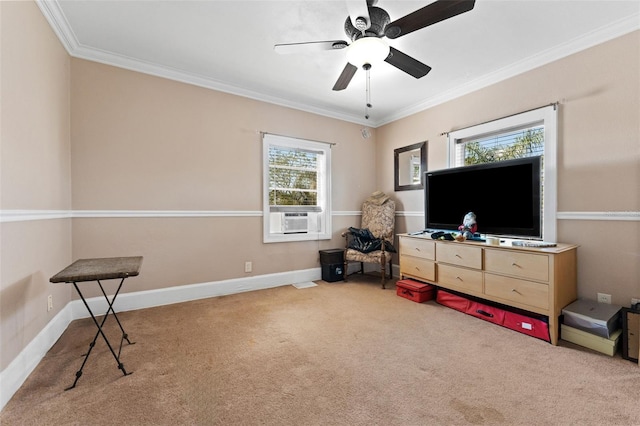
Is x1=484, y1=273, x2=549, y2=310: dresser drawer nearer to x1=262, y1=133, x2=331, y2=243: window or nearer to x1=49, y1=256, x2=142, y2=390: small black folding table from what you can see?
x1=262, y1=133, x2=331, y2=243: window

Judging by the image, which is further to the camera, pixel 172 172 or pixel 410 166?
pixel 410 166

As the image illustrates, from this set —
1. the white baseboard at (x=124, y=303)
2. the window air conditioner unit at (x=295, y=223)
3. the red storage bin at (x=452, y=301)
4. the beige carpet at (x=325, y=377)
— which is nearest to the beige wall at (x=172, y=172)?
the white baseboard at (x=124, y=303)

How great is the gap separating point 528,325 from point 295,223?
9.48 feet

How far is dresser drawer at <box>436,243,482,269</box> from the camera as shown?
9.18 ft

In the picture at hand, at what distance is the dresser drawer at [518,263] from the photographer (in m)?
2.33

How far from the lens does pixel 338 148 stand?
14.9 feet

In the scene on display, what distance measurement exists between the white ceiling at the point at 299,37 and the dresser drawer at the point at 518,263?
6.48 feet

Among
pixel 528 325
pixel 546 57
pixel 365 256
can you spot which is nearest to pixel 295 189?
pixel 365 256

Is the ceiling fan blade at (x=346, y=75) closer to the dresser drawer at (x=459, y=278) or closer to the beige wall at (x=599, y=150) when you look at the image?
the beige wall at (x=599, y=150)

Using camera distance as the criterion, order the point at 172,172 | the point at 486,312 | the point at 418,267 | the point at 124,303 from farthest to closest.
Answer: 1. the point at 418,267
2. the point at 172,172
3. the point at 124,303
4. the point at 486,312

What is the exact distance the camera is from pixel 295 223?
4137mm

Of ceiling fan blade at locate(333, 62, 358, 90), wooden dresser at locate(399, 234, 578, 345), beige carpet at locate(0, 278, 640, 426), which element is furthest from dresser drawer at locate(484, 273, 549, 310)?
ceiling fan blade at locate(333, 62, 358, 90)

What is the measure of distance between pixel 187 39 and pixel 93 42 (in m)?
0.92

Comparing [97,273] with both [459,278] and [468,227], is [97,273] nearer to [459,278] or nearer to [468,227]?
[459,278]
